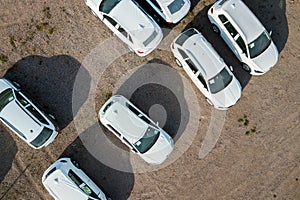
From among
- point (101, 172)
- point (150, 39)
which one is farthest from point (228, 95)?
point (101, 172)

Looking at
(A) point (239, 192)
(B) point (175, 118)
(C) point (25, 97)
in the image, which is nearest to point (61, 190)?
(C) point (25, 97)

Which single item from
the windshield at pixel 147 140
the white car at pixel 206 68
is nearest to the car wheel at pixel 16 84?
the windshield at pixel 147 140

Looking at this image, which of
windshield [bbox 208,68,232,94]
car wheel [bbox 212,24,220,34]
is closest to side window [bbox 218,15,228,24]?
car wheel [bbox 212,24,220,34]

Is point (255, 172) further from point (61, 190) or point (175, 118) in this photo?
point (61, 190)

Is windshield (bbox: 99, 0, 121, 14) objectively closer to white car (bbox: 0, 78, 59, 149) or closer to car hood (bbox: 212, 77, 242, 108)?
white car (bbox: 0, 78, 59, 149)

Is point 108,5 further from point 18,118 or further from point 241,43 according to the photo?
point 18,118

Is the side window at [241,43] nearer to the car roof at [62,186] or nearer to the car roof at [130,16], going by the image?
the car roof at [130,16]

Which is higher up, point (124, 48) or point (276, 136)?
point (124, 48)
